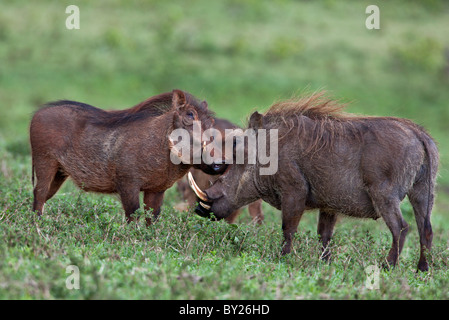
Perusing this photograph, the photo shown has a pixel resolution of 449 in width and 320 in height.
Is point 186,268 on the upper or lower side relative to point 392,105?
lower

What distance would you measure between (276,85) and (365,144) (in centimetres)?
1217

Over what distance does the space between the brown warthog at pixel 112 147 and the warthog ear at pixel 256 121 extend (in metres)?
0.41

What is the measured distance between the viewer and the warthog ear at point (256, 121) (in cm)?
618

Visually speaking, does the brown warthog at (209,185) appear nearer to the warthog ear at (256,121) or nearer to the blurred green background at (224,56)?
the warthog ear at (256,121)

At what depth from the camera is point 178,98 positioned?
6.35m

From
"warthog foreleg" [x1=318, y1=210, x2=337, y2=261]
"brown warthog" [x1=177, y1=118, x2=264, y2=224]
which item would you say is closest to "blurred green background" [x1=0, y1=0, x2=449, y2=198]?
"brown warthog" [x1=177, y1=118, x2=264, y2=224]

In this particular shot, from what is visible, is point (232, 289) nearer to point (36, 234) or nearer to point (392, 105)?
point (36, 234)

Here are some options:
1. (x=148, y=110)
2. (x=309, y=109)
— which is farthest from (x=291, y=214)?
(x=148, y=110)

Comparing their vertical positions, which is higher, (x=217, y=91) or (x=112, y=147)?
(x=217, y=91)

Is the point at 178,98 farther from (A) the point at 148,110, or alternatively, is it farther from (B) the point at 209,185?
(B) the point at 209,185

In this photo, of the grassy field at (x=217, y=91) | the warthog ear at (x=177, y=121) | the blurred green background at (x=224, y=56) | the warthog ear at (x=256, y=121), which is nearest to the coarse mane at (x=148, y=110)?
the warthog ear at (x=177, y=121)

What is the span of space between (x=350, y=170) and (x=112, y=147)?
2.14 meters

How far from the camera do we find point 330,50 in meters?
19.2
